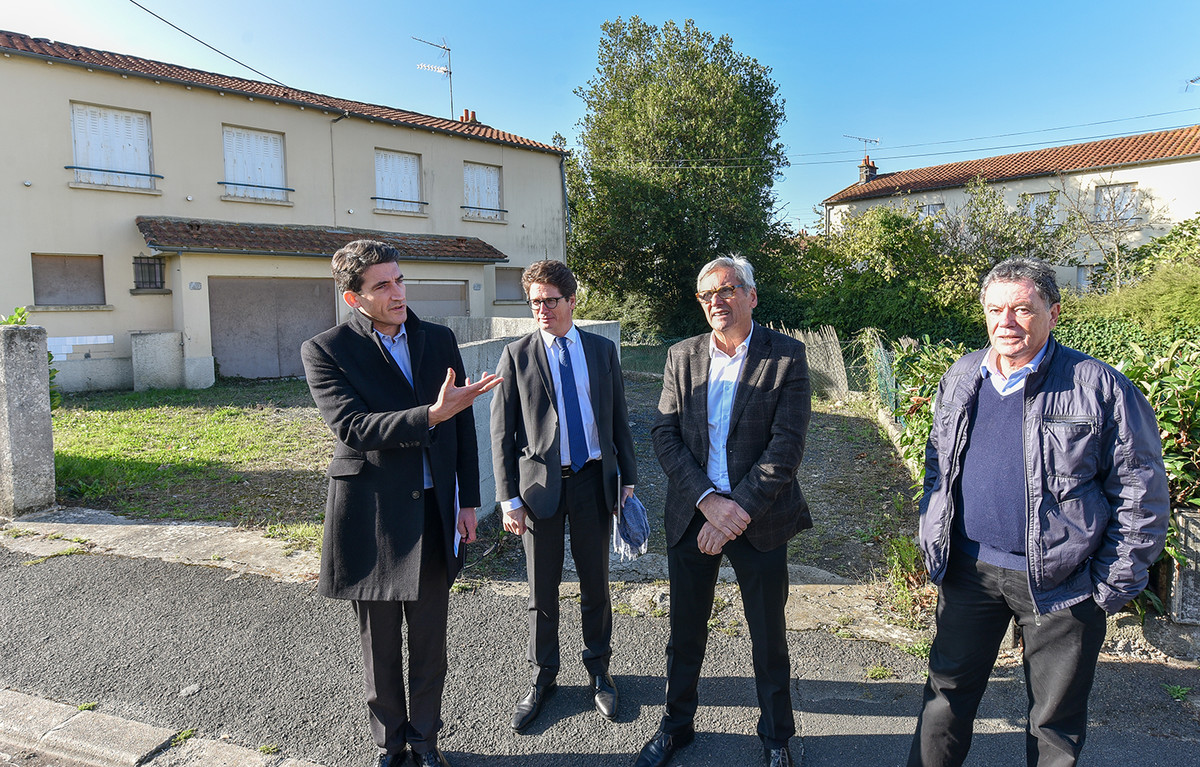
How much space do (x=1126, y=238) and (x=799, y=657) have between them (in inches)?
1116

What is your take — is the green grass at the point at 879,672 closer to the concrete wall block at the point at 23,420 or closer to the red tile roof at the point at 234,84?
the concrete wall block at the point at 23,420

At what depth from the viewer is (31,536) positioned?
18.0ft

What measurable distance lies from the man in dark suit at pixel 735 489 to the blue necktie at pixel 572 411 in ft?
1.55

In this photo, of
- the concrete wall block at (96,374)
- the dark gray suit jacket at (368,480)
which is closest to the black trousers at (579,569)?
the dark gray suit jacket at (368,480)

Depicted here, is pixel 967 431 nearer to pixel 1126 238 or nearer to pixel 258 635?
pixel 258 635

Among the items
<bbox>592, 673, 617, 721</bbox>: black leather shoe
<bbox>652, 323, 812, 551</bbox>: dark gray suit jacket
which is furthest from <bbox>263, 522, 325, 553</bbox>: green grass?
<bbox>652, 323, 812, 551</bbox>: dark gray suit jacket

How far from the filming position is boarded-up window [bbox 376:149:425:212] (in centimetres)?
1920

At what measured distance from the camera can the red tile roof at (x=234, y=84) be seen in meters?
14.3

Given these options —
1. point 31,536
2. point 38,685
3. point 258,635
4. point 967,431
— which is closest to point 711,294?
point 967,431

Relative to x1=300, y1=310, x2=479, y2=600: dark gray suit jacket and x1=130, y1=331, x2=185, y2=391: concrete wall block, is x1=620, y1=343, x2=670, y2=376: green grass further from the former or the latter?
x1=300, y1=310, x2=479, y2=600: dark gray suit jacket

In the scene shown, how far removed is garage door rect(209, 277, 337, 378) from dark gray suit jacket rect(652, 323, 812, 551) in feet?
50.6

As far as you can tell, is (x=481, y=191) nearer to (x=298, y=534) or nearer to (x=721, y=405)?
(x=298, y=534)

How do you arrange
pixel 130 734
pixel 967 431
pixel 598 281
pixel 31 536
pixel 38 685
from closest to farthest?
pixel 967 431 → pixel 130 734 → pixel 38 685 → pixel 31 536 → pixel 598 281

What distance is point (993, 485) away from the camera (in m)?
2.43
